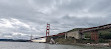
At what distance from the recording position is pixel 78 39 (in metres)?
148

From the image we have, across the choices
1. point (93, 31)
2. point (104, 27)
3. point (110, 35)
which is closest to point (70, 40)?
point (93, 31)

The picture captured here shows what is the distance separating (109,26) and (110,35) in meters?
48.5

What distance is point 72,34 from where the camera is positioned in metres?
166

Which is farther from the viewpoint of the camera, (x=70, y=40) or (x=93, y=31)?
(x=70, y=40)

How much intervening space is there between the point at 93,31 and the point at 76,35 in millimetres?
23992

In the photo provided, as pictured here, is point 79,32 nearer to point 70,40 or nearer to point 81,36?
point 81,36

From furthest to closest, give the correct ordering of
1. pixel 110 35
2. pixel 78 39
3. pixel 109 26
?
pixel 110 35, pixel 78 39, pixel 109 26

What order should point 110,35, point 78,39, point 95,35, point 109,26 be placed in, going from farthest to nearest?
1. point 110,35
2. point 78,39
3. point 95,35
4. point 109,26

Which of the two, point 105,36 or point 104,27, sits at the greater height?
point 104,27

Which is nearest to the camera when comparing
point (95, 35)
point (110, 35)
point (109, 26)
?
point (109, 26)

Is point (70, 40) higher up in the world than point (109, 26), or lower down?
lower down

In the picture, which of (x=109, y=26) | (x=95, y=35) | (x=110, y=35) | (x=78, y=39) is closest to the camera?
(x=109, y=26)

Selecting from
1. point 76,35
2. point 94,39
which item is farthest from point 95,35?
point 76,35

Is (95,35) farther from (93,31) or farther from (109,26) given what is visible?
(109,26)
